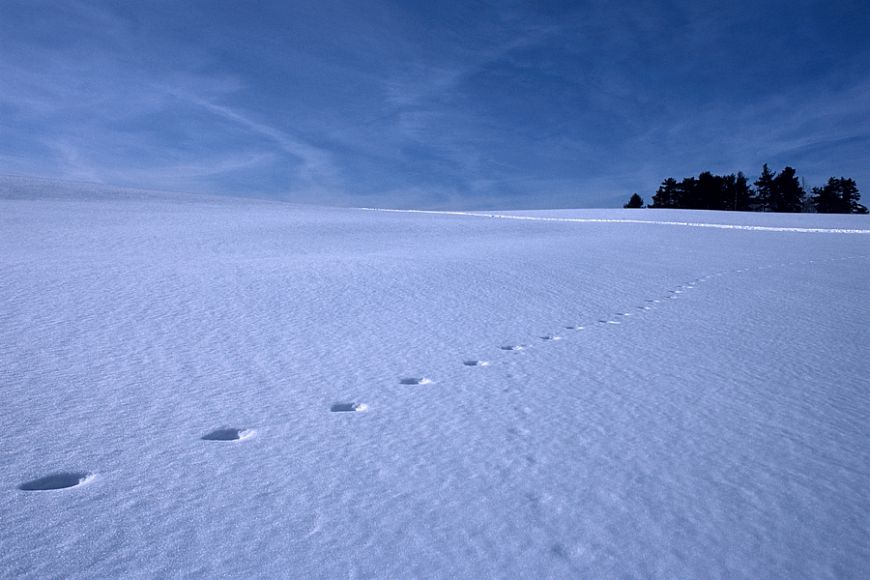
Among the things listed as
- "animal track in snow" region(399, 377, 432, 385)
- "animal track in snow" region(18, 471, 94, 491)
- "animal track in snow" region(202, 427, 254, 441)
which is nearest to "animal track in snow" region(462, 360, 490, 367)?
"animal track in snow" region(399, 377, 432, 385)

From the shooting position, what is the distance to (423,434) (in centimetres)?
137

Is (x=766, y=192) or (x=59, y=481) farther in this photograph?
(x=766, y=192)

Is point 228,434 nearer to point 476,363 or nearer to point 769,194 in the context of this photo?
point 476,363

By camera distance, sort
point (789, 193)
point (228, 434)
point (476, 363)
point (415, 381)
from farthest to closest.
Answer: point (789, 193), point (476, 363), point (415, 381), point (228, 434)

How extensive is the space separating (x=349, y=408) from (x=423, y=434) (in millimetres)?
318

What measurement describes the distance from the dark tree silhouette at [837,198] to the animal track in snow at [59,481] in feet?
199

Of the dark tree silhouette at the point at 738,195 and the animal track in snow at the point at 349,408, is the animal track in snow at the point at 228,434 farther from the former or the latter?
the dark tree silhouette at the point at 738,195

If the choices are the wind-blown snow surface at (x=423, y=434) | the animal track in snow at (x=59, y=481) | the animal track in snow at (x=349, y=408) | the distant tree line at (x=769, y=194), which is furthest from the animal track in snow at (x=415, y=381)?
the distant tree line at (x=769, y=194)

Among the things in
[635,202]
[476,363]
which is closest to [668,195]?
[635,202]

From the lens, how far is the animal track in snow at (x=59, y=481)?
41.7 inches

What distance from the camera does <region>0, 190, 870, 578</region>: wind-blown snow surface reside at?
907mm

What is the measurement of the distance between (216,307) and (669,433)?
2583mm

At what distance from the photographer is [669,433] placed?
139 cm

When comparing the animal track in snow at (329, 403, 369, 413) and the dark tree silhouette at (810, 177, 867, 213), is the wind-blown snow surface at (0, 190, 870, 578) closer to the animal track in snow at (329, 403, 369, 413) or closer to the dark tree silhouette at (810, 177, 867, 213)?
the animal track in snow at (329, 403, 369, 413)
